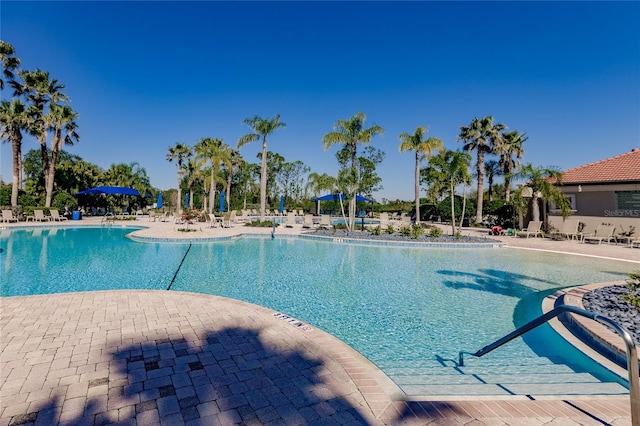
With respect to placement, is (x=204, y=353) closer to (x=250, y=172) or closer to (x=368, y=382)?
(x=368, y=382)

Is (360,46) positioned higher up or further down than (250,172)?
higher up

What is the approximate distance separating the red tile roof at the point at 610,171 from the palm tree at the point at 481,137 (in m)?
7.62

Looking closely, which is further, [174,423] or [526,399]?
[526,399]

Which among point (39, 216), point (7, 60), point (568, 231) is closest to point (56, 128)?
point (7, 60)

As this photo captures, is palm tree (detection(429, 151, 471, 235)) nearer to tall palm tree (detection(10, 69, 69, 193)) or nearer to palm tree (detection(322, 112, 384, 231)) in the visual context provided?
palm tree (detection(322, 112, 384, 231))

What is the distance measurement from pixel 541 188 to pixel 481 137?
36.7 feet

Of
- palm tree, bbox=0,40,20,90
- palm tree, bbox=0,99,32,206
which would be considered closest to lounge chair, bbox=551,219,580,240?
palm tree, bbox=0,40,20,90

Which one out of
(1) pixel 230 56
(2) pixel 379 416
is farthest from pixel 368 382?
(1) pixel 230 56

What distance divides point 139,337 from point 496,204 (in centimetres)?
2676

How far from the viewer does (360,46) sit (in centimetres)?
1864

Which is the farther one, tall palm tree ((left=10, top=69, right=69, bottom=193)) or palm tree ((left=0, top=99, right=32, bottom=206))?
tall palm tree ((left=10, top=69, right=69, bottom=193))

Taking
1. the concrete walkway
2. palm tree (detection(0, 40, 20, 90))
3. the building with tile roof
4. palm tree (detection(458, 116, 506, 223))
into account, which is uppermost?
palm tree (detection(0, 40, 20, 90))

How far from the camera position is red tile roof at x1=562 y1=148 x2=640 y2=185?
15.4 m

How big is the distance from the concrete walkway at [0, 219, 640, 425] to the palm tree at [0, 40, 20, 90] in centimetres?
2196
